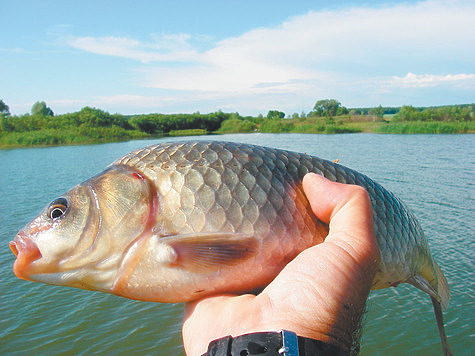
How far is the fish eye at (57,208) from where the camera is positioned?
188cm

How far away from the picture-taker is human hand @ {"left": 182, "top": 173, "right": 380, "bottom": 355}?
1.28 meters

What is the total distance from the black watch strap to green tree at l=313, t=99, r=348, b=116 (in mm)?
92261

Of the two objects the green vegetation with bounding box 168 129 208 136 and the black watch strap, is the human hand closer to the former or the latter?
the black watch strap

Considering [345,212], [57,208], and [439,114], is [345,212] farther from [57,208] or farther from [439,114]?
[439,114]

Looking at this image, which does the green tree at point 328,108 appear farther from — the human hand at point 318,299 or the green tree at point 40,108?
the human hand at point 318,299

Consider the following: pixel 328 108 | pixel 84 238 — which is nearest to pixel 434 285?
pixel 84 238

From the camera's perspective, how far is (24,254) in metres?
1.81

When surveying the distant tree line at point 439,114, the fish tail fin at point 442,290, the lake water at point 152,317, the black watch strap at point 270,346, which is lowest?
the lake water at point 152,317

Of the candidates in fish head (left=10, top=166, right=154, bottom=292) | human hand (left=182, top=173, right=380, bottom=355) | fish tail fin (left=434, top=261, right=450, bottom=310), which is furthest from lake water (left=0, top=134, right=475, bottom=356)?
human hand (left=182, top=173, right=380, bottom=355)

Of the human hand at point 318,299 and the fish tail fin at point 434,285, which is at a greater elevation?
the human hand at point 318,299

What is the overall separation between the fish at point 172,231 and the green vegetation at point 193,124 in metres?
46.0

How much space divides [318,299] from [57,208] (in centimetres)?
140

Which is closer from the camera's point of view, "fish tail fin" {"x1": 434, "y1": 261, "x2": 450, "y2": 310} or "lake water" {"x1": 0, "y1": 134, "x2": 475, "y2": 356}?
"fish tail fin" {"x1": 434, "y1": 261, "x2": 450, "y2": 310}

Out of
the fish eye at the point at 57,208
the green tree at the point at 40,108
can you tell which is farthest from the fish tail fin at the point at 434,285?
the green tree at the point at 40,108
